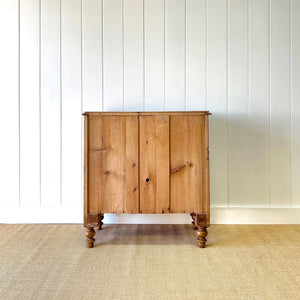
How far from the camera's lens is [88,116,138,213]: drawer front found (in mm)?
1387

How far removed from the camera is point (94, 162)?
1.39m

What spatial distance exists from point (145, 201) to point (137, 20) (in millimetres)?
1190

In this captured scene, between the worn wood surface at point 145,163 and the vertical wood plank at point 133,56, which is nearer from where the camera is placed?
the worn wood surface at point 145,163

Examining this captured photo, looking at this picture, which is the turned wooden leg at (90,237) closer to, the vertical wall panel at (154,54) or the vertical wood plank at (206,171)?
the vertical wood plank at (206,171)

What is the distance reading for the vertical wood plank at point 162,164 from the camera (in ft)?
4.53

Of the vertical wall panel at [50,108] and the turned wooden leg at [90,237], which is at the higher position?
the vertical wall panel at [50,108]

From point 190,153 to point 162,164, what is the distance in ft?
0.52

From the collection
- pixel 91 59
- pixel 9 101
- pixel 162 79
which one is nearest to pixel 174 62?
pixel 162 79

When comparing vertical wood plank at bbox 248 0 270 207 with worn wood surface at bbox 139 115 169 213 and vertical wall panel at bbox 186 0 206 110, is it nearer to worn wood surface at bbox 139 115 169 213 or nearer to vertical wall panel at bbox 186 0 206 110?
vertical wall panel at bbox 186 0 206 110

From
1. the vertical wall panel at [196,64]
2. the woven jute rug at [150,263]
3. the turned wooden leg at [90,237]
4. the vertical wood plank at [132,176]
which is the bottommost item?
the woven jute rug at [150,263]

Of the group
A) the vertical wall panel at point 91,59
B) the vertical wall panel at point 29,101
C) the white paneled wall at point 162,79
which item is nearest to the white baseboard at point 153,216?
the white paneled wall at point 162,79

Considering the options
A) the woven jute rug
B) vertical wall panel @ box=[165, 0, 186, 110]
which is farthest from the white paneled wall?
the woven jute rug

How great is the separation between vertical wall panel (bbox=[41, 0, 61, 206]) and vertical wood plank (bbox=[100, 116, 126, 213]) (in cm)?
54

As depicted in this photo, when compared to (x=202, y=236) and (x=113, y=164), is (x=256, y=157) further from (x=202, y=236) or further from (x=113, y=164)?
(x=113, y=164)
